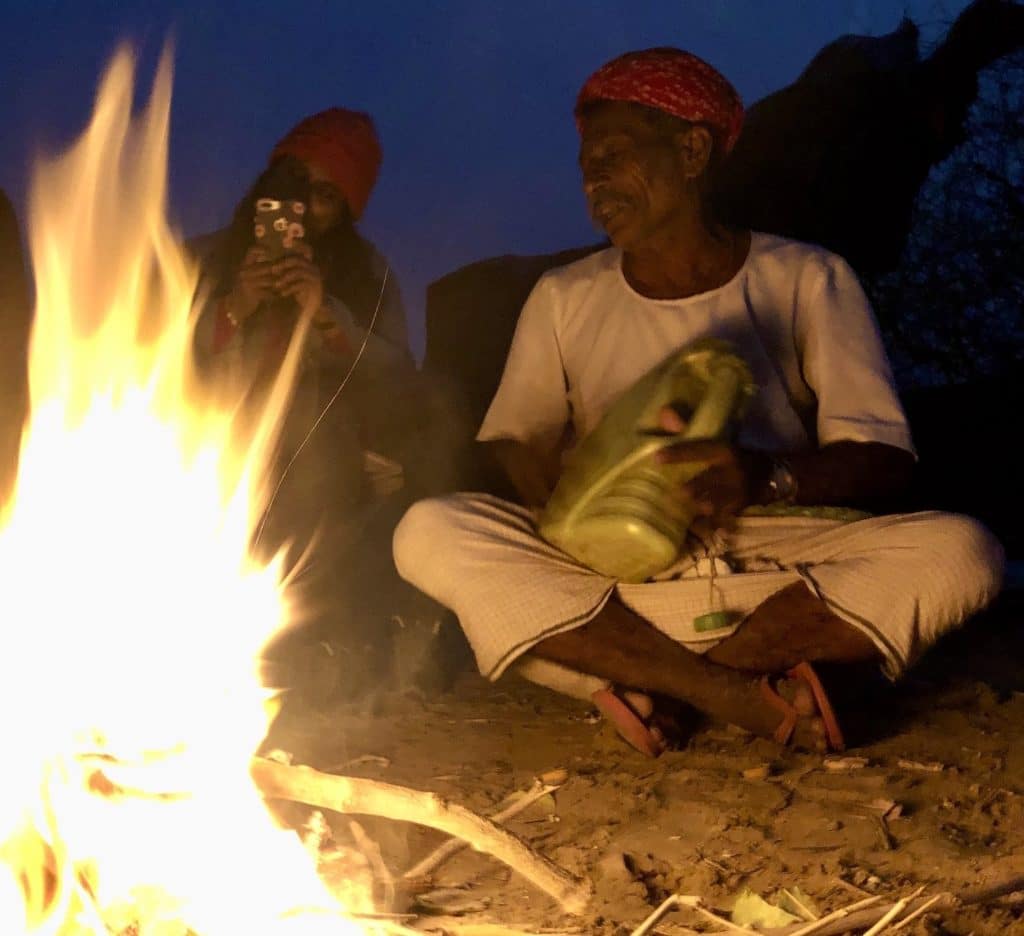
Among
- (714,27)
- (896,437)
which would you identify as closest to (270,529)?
(896,437)

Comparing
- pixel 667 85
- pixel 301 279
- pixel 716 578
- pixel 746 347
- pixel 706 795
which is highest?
pixel 667 85

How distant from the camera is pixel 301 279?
3.52 meters

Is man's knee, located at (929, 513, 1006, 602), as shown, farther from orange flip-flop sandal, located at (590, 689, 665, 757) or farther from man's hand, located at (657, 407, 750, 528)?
orange flip-flop sandal, located at (590, 689, 665, 757)

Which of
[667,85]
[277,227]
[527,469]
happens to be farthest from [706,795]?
[277,227]

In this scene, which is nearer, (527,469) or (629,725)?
(629,725)

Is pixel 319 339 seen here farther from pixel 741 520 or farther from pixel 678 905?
pixel 678 905

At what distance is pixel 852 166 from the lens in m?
5.14

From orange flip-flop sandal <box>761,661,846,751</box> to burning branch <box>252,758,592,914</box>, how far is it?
3.43 feet

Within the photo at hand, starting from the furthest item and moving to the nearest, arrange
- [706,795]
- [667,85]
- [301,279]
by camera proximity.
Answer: [301,279] < [667,85] < [706,795]

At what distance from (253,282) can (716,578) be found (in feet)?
5.20

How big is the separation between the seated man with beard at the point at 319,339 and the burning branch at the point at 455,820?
5.68ft

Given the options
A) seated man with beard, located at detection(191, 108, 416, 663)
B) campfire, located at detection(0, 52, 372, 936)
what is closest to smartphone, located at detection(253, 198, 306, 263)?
seated man with beard, located at detection(191, 108, 416, 663)

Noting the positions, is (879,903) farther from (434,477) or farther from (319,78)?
(319,78)

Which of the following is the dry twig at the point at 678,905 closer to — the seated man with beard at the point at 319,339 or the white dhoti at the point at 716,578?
the white dhoti at the point at 716,578
